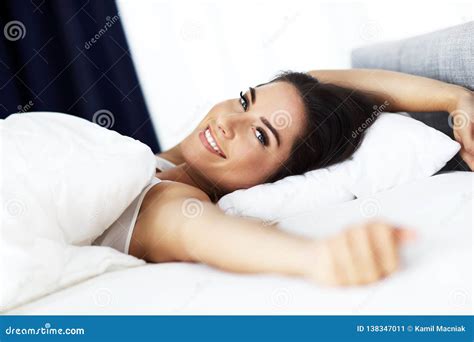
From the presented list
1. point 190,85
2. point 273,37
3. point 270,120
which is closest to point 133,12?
point 190,85

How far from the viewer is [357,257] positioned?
625 mm

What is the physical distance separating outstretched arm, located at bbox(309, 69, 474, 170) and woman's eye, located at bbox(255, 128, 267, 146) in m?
0.36

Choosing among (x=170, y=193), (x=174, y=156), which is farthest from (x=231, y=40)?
(x=170, y=193)

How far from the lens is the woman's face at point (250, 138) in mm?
1135

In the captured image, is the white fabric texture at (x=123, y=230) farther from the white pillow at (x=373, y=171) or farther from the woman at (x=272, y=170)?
the white pillow at (x=373, y=171)

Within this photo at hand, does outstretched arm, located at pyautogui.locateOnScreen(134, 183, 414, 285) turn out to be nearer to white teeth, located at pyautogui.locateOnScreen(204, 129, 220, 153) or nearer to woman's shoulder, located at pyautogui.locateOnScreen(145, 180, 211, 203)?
woman's shoulder, located at pyautogui.locateOnScreen(145, 180, 211, 203)

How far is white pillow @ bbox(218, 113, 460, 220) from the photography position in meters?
1.05

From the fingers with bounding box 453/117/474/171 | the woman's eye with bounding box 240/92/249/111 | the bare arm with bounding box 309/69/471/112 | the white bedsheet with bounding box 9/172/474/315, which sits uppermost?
the woman's eye with bounding box 240/92/249/111

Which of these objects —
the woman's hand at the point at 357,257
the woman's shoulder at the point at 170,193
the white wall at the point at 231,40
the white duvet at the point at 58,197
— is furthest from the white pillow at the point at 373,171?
the white wall at the point at 231,40

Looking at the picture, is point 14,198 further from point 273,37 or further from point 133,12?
point 133,12

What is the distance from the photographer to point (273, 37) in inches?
85.3

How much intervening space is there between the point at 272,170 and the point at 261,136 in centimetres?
10

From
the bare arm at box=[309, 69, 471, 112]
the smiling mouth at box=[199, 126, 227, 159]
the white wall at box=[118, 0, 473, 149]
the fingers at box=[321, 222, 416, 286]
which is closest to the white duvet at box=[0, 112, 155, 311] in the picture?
the smiling mouth at box=[199, 126, 227, 159]

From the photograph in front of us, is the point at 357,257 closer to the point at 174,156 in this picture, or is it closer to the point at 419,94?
the point at 419,94
